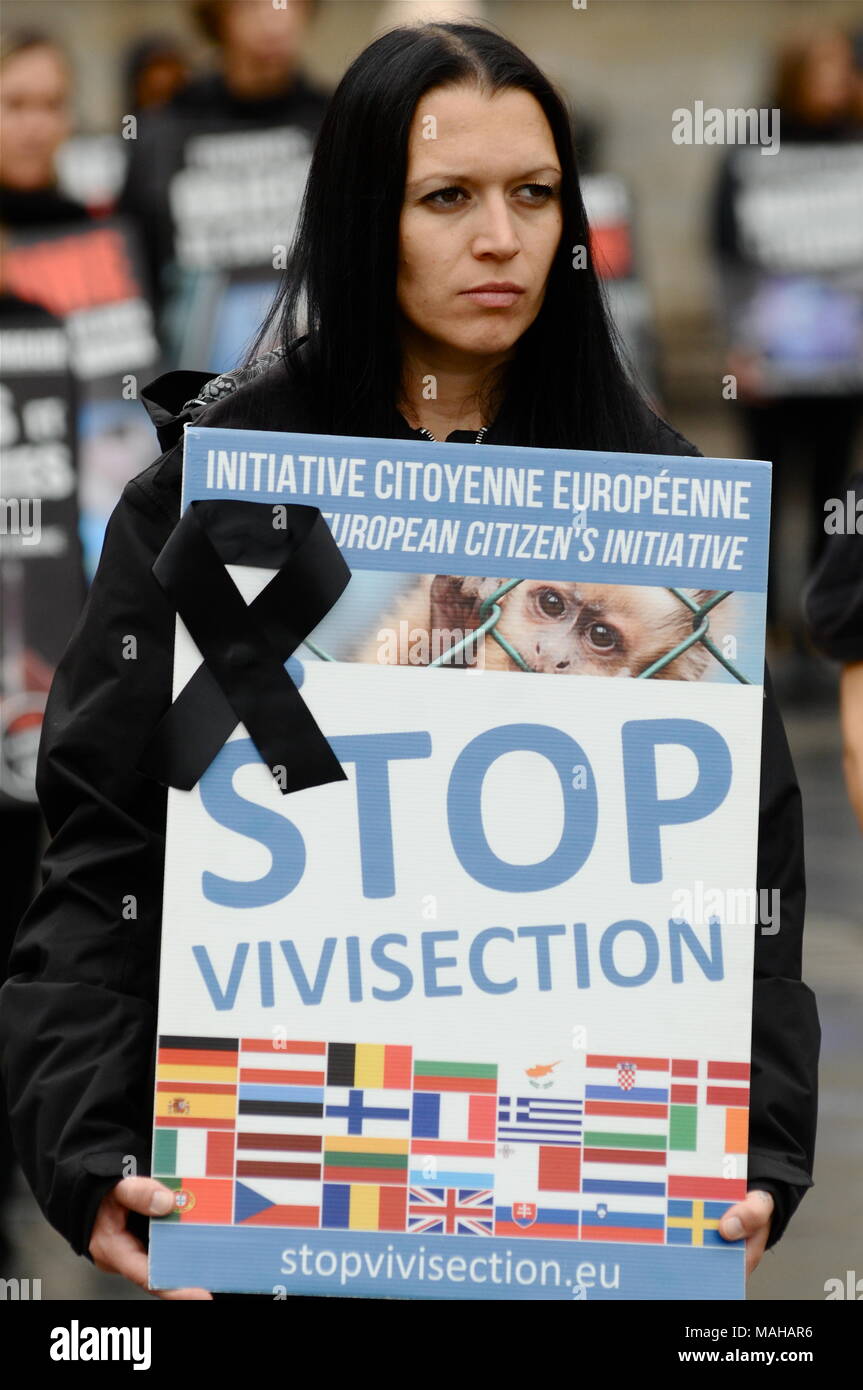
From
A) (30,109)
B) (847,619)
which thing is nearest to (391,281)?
(847,619)

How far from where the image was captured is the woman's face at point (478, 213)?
2.72 metres

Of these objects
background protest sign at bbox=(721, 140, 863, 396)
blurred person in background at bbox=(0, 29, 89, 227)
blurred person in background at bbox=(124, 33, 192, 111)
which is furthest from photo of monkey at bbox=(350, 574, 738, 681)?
background protest sign at bbox=(721, 140, 863, 396)

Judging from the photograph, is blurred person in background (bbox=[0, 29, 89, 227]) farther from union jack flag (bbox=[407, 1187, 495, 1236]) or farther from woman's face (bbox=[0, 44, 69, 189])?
union jack flag (bbox=[407, 1187, 495, 1236])

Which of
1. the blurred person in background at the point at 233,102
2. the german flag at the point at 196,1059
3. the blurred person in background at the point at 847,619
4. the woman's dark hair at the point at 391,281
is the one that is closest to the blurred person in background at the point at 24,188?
the blurred person in background at the point at 233,102

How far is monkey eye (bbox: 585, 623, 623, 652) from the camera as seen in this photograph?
2.66m

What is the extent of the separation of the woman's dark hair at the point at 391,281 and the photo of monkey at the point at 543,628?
0.27 m

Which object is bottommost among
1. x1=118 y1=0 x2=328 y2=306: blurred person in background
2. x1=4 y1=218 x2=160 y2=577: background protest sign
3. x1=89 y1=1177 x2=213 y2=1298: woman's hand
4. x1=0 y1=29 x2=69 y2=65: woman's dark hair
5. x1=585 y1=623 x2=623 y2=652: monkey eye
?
x1=89 y1=1177 x2=213 y2=1298: woman's hand

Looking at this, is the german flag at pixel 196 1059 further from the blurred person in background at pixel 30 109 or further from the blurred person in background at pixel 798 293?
the blurred person in background at pixel 798 293

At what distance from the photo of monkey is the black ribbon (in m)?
0.08

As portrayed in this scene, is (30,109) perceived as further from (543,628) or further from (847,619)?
(543,628)

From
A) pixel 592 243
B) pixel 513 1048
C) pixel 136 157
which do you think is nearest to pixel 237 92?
pixel 136 157

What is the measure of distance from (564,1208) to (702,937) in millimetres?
308
